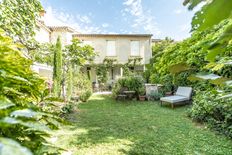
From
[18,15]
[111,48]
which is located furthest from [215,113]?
[111,48]

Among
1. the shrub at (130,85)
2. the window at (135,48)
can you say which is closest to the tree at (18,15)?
the shrub at (130,85)

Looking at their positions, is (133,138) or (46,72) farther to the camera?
(46,72)

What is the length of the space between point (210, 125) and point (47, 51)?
32.0 feet

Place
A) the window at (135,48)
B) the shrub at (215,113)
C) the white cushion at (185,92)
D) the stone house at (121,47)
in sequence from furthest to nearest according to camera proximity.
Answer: the window at (135,48) < the stone house at (121,47) < the white cushion at (185,92) < the shrub at (215,113)

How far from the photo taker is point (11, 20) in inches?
194

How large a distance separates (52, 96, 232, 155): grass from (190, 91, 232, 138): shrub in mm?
301

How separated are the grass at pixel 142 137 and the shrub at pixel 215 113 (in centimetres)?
30

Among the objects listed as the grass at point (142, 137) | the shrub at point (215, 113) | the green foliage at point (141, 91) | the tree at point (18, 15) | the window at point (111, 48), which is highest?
the window at point (111, 48)

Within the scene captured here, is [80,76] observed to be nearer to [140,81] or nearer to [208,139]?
[140,81]

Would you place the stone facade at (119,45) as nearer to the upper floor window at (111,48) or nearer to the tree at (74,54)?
the upper floor window at (111,48)

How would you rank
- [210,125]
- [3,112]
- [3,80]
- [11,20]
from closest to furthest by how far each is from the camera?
[3,112], [3,80], [11,20], [210,125]

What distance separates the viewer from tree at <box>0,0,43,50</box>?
4626mm

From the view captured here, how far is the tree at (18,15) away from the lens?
4.63m

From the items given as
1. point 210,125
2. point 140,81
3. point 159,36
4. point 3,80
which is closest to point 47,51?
point 140,81
